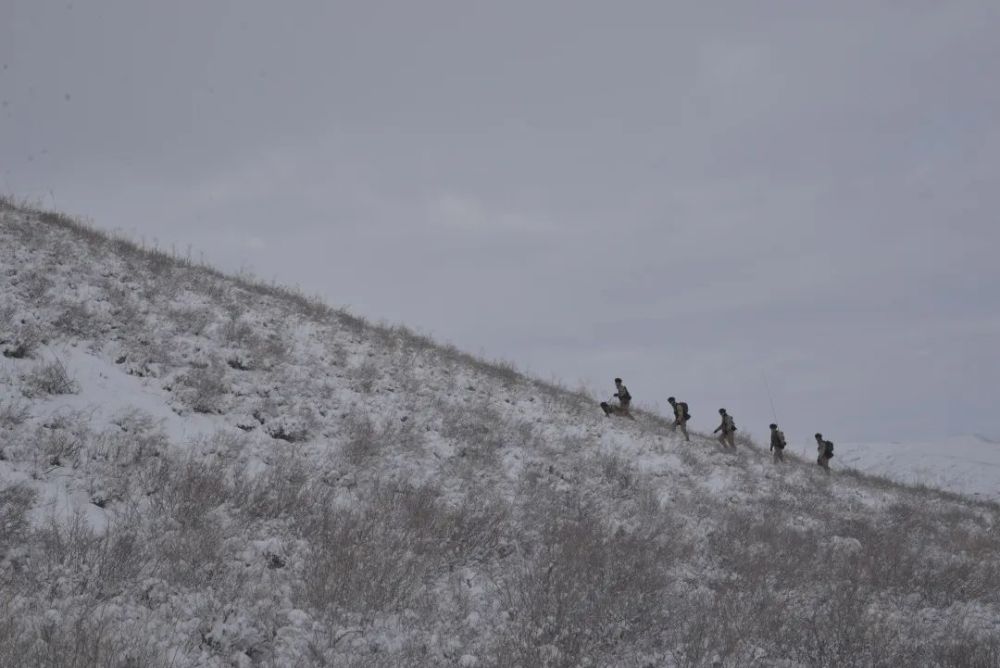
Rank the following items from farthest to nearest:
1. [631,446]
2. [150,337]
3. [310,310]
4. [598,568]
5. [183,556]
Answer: [310,310] → [631,446] → [150,337] → [598,568] → [183,556]

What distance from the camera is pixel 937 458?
55.5 m

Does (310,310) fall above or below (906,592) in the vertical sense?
above

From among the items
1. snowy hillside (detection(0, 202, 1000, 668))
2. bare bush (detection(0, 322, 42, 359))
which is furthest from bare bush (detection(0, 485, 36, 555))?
bare bush (detection(0, 322, 42, 359))

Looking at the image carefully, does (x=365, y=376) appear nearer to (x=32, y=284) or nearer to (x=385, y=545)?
(x=32, y=284)

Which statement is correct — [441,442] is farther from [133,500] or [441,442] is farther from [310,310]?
[310,310]

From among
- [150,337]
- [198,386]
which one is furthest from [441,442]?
[150,337]

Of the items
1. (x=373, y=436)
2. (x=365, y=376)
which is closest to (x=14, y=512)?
(x=373, y=436)

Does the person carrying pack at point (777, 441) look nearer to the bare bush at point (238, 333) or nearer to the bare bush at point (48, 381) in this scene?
the bare bush at point (238, 333)

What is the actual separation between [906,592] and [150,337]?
11.4 m

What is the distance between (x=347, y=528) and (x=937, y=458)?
6506cm

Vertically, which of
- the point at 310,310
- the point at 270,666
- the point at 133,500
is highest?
the point at 310,310

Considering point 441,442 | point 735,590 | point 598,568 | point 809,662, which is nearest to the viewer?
point 809,662

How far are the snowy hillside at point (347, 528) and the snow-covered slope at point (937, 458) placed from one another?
37.8m

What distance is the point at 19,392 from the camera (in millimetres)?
6594
